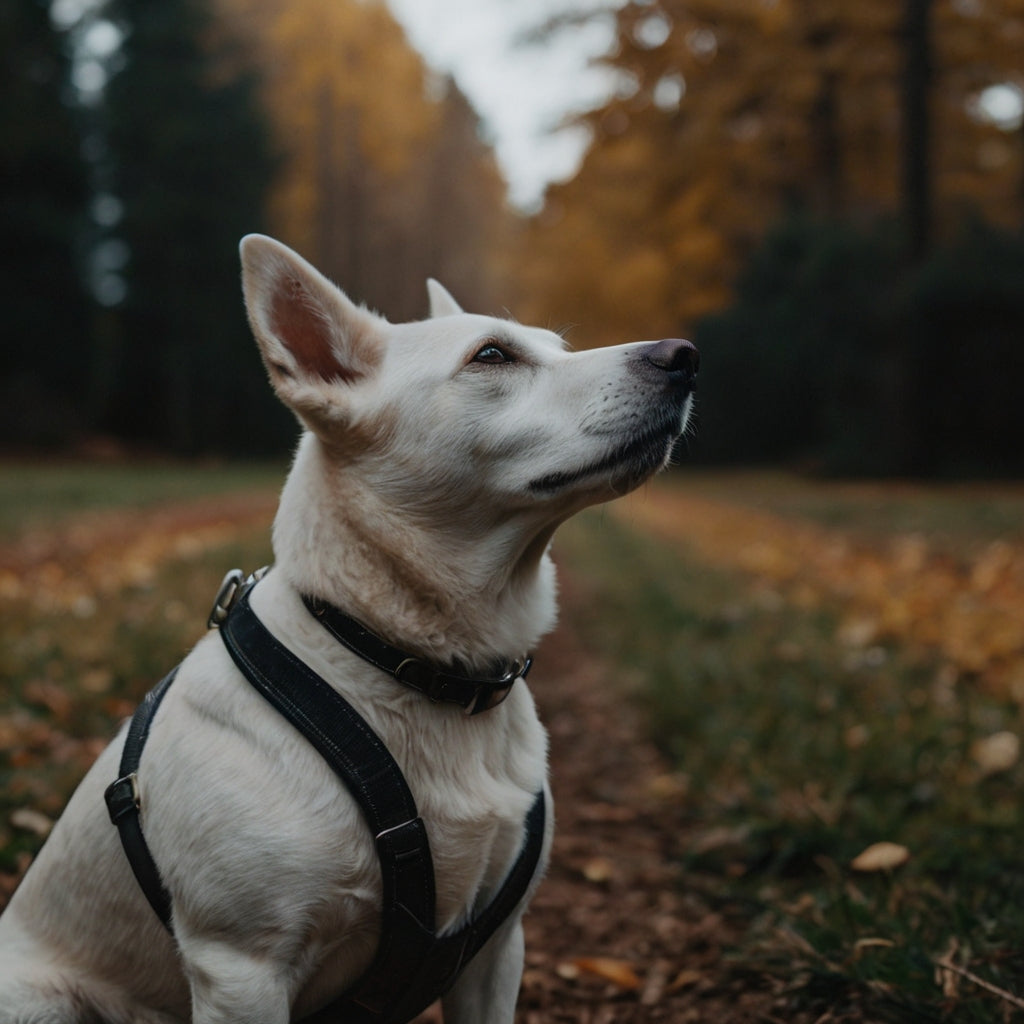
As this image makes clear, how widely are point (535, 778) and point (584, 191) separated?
1892 cm

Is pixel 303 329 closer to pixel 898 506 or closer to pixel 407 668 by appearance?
pixel 407 668

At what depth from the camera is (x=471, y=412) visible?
2.24 m

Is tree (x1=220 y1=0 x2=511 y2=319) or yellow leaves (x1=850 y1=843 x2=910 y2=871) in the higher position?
tree (x1=220 y1=0 x2=511 y2=319)

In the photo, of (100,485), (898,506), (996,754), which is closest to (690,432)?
(996,754)

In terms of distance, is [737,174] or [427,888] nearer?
[427,888]

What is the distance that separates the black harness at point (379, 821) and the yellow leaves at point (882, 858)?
52.5 inches

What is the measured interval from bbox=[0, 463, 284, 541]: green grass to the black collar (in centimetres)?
803

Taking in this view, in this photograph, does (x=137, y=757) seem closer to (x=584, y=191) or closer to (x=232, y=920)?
(x=232, y=920)

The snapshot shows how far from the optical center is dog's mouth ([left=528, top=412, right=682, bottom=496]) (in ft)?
7.17

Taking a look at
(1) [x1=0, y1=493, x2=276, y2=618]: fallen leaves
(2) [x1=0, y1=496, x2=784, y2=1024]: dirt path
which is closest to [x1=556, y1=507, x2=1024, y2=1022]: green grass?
(2) [x1=0, y1=496, x2=784, y2=1024]: dirt path

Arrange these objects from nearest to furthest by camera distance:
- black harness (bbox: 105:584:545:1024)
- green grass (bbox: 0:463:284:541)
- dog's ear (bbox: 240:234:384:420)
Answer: black harness (bbox: 105:584:545:1024), dog's ear (bbox: 240:234:384:420), green grass (bbox: 0:463:284:541)

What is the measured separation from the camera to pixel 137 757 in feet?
6.77

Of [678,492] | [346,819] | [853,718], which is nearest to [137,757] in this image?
[346,819]

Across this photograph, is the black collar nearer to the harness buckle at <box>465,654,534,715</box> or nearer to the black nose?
the harness buckle at <box>465,654,534,715</box>
